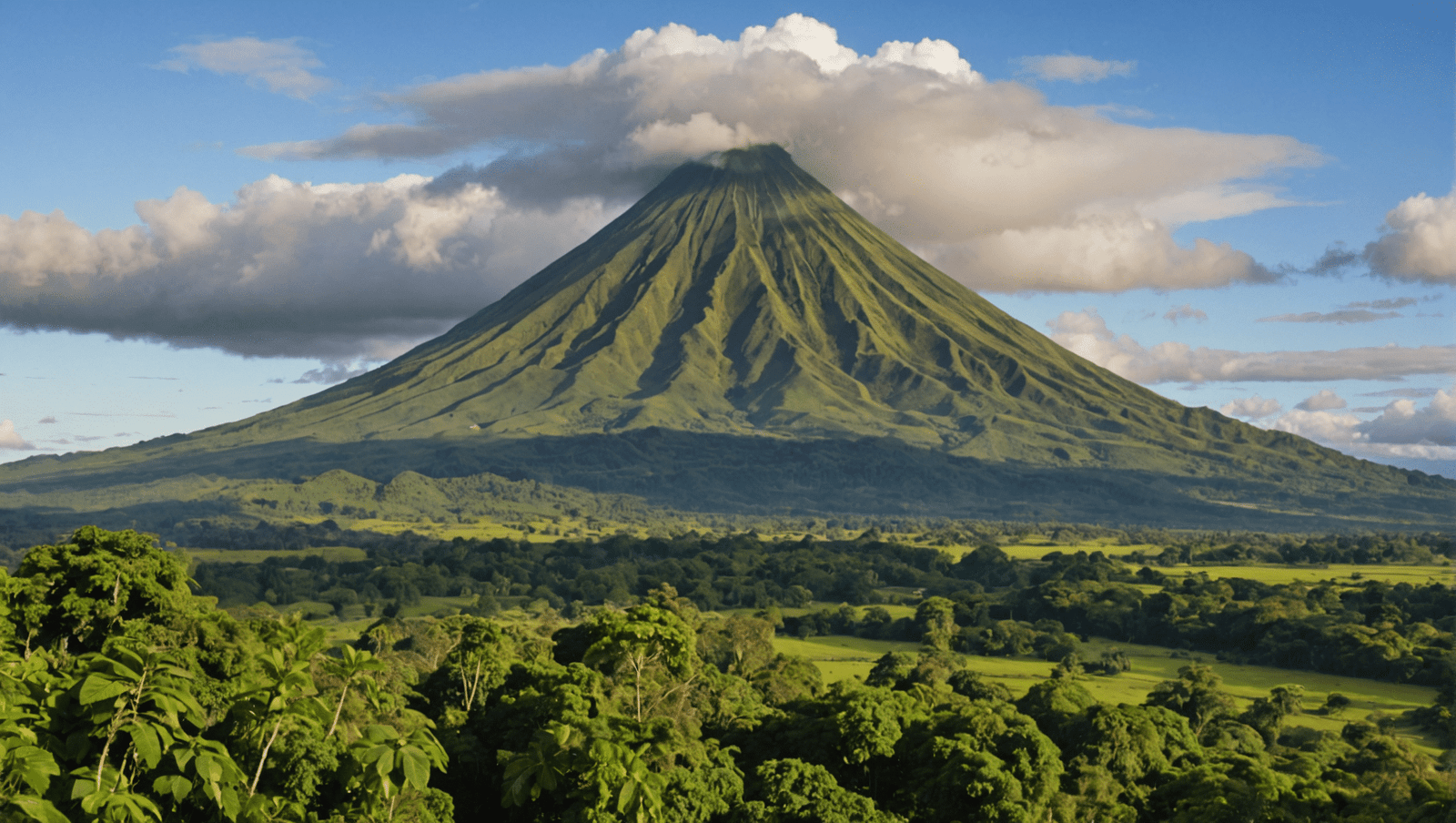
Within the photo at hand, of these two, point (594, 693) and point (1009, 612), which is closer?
point (594, 693)

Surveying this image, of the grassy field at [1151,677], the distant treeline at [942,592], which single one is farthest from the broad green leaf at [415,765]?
the distant treeline at [942,592]

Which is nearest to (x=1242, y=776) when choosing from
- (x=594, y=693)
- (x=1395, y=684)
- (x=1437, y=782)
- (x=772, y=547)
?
(x=1437, y=782)

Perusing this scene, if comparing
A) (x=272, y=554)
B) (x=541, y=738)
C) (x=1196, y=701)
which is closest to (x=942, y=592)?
(x=1196, y=701)

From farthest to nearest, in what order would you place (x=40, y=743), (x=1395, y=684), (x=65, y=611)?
(x=1395, y=684) < (x=65, y=611) < (x=40, y=743)

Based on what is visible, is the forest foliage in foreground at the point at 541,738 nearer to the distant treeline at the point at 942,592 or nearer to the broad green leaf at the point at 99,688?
the broad green leaf at the point at 99,688

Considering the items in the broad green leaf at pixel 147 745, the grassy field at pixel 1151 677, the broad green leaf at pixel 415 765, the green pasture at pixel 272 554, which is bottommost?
the green pasture at pixel 272 554

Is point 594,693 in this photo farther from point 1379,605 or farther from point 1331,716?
point 1379,605

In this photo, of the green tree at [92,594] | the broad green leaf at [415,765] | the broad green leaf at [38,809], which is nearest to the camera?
the broad green leaf at [38,809]

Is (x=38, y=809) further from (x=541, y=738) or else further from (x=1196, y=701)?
(x=1196, y=701)
